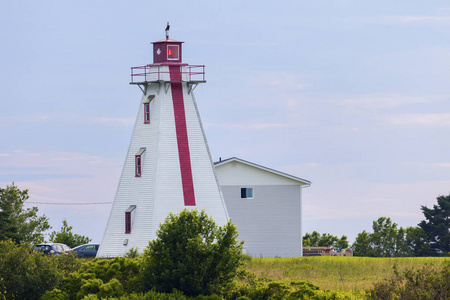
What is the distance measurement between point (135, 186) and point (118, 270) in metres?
19.5

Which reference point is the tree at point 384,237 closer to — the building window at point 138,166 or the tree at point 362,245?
the tree at point 362,245

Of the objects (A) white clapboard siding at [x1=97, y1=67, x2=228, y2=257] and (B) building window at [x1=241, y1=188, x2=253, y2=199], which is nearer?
(A) white clapboard siding at [x1=97, y1=67, x2=228, y2=257]

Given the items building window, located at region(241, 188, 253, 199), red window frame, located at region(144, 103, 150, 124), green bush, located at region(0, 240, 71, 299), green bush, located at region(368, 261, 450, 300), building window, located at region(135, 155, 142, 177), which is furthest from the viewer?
building window, located at region(241, 188, 253, 199)

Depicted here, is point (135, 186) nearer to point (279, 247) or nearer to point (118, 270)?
point (279, 247)

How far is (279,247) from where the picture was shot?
61.6 metres

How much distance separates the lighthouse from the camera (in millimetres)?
56062

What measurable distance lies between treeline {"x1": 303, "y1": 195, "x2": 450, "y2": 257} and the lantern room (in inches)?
1120

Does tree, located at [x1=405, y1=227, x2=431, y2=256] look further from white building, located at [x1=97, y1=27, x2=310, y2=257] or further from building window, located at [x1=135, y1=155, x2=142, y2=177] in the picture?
building window, located at [x1=135, y1=155, x2=142, y2=177]

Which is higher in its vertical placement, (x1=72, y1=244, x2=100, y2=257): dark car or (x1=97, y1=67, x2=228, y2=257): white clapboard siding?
(x1=97, y1=67, x2=228, y2=257): white clapboard siding

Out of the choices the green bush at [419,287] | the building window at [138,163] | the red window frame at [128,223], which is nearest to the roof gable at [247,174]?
the building window at [138,163]

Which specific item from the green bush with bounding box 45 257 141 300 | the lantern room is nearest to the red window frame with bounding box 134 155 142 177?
the lantern room

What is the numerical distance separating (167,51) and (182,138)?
612 centimetres

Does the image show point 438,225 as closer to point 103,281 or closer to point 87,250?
point 87,250

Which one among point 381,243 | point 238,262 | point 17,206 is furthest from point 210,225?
point 381,243
